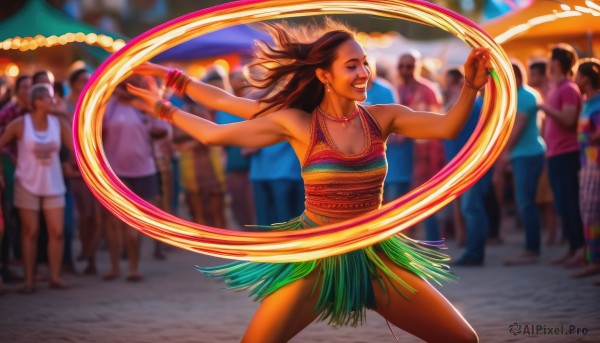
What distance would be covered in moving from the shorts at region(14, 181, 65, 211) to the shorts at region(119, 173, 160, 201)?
84 centimetres

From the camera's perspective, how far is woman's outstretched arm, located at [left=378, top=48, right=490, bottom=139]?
5.53m

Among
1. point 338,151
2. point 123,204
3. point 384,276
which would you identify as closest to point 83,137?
point 123,204

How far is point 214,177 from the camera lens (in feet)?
44.0

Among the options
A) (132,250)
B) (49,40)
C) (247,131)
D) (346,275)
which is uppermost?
(49,40)

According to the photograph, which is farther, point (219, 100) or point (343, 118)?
point (219, 100)

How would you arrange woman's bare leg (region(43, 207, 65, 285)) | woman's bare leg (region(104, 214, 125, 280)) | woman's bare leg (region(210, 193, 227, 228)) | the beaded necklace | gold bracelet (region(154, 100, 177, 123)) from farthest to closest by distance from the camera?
woman's bare leg (region(210, 193, 227, 228))
woman's bare leg (region(104, 214, 125, 280))
woman's bare leg (region(43, 207, 65, 285))
gold bracelet (region(154, 100, 177, 123))
the beaded necklace

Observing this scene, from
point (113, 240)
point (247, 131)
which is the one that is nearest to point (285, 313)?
point (247, 131)

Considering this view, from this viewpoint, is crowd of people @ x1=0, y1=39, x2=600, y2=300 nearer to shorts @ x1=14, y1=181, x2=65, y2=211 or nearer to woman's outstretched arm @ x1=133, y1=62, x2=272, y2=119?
shorts @ x1=14, y1=181, x2=65, y2=211

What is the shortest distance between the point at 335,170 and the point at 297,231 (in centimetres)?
41

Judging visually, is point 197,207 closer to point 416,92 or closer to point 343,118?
point 416,92

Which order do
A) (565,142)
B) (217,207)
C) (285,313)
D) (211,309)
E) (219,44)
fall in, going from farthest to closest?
(219,44), (217,207), (565,142), (211,309), (285,313)

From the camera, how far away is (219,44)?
17.2 metres

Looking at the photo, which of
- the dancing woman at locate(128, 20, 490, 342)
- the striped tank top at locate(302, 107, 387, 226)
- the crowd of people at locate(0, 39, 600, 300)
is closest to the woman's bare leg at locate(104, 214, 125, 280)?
the crowd of people at locate(0, 39, 600, 300)

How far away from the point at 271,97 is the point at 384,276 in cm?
126
